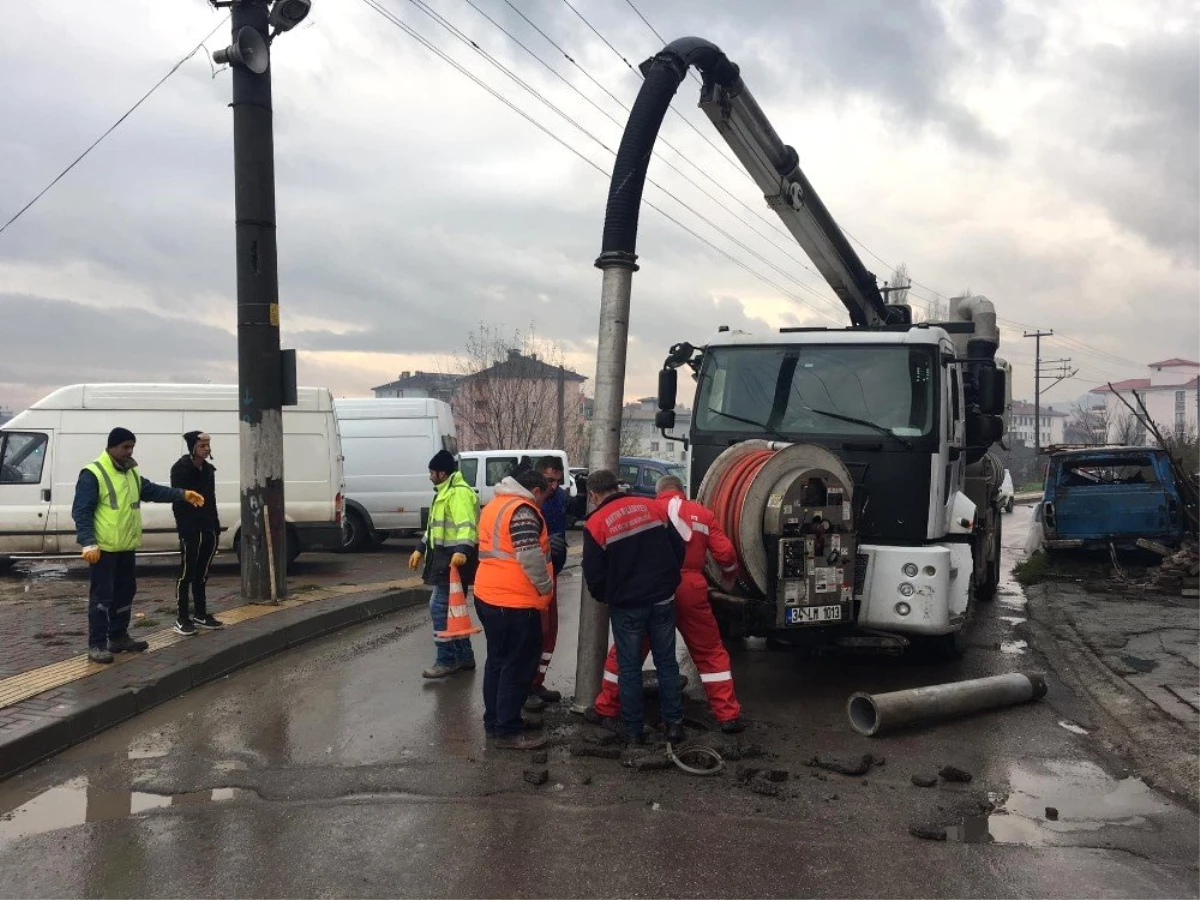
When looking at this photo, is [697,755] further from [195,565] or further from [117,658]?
[195,565]

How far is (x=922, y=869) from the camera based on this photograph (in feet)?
13.5

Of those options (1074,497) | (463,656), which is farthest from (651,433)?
(463,656)

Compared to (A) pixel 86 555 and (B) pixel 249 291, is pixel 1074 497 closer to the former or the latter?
(B) pixel 249 291

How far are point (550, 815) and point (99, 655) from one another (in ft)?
14.2

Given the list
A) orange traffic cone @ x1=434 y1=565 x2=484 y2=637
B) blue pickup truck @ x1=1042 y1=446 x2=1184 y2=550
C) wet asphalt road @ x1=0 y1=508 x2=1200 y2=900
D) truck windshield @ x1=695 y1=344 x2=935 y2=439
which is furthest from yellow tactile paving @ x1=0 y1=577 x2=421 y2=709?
blue pickup truck @ x1=1042 y1=446 x2=1184 y2=550

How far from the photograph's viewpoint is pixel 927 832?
445 cm

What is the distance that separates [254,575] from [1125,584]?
10.7 metres

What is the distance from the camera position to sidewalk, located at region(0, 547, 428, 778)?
6.05 metres

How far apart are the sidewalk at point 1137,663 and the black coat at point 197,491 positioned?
702 centimetres

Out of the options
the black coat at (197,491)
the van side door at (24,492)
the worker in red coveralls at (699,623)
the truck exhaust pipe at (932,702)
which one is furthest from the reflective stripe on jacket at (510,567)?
the van side door at (24,492)

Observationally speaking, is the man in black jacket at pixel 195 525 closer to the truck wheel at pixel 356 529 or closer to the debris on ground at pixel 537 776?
the debris on ground at pixel 537 776

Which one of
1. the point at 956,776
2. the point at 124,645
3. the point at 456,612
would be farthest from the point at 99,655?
the point at 956,776

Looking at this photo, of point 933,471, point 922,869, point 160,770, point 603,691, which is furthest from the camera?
point 933,471

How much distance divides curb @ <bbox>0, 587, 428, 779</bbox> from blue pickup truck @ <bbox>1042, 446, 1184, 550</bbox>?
10.0 meters
